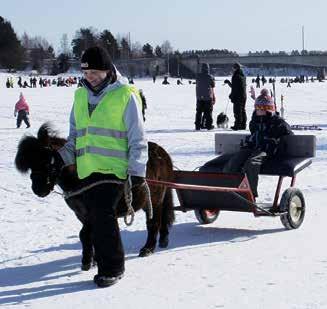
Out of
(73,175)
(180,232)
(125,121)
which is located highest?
(125,121)

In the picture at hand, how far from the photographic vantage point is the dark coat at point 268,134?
7.85 metres

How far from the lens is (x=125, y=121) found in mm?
5324

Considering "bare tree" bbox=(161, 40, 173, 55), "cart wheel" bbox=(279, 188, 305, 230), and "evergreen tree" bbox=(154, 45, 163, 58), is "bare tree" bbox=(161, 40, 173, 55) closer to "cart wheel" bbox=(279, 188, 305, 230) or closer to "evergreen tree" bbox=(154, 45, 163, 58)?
"evergreen tree" bbox=(154, 45, 163, 58)

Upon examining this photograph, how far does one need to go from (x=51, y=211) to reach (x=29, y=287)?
3.09 m

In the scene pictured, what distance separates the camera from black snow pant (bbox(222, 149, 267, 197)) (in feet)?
24.4

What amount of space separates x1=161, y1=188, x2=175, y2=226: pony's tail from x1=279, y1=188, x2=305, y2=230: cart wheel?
1282mm

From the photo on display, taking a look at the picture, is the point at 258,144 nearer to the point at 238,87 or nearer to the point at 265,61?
the point at 238,87

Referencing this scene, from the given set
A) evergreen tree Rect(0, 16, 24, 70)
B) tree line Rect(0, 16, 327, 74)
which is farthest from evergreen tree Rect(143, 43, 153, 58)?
evergreen tree Rect(0, 16, 24, 70)

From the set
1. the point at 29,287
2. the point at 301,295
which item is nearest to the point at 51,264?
the point at 29,287

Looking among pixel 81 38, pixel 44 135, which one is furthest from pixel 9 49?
pixel 44 135

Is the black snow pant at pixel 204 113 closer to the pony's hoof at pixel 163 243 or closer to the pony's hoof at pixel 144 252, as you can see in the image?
the pony's hoof at pixel 163 243

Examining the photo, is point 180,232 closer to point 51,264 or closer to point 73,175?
point 51,264

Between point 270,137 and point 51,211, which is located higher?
point 270,137

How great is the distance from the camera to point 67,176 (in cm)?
557
